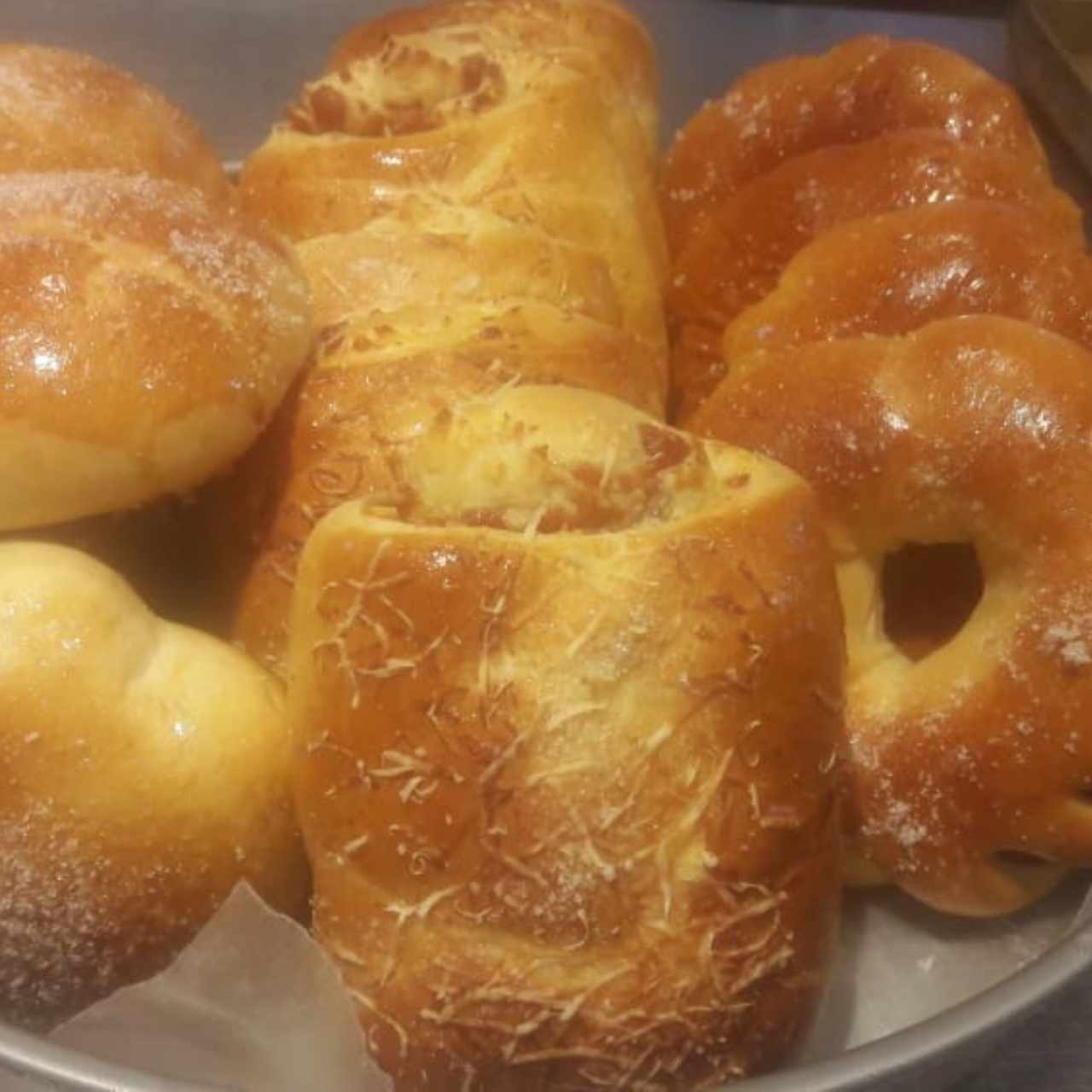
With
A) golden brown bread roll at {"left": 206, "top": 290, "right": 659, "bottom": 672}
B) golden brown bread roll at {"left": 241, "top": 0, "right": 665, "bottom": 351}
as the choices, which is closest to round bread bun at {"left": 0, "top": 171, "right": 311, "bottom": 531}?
golden brown bread roll at {"left": 206, "top": 290, "right": 659, "bottom": 672}

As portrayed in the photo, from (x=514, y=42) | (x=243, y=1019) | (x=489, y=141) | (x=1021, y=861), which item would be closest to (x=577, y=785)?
(x=243, y=1019)

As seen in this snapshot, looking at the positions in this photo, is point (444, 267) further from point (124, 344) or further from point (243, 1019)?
point (243, 1019)

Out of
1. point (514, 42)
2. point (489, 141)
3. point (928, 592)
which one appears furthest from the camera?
point (514, 42)

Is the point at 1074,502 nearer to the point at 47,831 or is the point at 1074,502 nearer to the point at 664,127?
the point at 47,831

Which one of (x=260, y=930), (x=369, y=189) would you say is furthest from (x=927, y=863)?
(x=369, y=189)

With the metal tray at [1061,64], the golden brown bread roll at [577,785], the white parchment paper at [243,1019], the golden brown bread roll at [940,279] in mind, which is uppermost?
the metal tray at [1061,64]

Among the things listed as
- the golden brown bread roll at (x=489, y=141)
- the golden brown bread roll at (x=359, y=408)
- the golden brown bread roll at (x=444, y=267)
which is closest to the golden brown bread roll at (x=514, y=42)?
the golden brown bread roll at (x=489, y=141)

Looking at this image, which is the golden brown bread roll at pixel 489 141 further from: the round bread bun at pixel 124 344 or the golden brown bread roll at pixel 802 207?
the round bread bun at pixel 124 344
